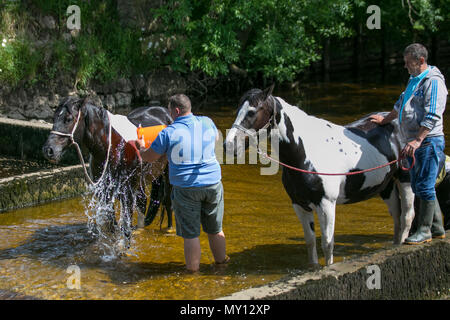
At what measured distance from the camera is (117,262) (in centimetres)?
663

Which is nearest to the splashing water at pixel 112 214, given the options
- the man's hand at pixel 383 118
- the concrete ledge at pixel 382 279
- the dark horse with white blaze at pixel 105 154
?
the dark horse with white blaze at pixel 105 154

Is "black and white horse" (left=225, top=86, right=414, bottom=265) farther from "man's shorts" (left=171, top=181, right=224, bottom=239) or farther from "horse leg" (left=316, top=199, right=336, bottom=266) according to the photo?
"man's shorts" (left=171, top=181, right=224, bottom=239)

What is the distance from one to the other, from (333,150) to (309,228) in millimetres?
833

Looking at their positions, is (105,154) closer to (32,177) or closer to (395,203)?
(32,177)

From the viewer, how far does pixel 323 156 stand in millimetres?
5828

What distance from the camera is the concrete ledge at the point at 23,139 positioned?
10711 mm

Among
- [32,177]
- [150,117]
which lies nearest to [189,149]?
[150,117]

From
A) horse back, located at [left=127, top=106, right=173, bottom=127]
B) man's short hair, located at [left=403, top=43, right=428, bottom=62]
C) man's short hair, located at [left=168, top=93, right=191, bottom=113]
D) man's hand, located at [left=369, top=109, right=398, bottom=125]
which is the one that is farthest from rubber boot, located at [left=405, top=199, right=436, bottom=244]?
horse back, located at [left=127, top=106, right=173, bottom=127]

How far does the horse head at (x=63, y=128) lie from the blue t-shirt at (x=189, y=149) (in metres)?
1.28

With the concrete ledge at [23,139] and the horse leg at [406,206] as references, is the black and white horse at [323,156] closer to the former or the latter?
the horse leg at [406,206]

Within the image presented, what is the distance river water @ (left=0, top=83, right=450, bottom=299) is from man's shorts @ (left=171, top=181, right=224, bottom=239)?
1.85ft

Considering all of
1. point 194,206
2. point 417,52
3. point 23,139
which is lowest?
point 194,206
